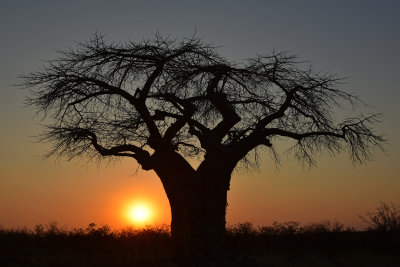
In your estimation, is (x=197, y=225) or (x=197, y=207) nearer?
(x=197, y=225)

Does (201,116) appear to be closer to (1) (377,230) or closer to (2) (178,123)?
(2) (178,123)

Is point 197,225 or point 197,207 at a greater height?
point 197,207

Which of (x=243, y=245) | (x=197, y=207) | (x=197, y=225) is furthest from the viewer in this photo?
(x=243, y=245)

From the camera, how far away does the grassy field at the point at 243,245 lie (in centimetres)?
1464

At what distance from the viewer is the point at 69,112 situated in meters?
13.0

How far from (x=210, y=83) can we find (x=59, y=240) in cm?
783

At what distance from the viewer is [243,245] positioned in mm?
16812

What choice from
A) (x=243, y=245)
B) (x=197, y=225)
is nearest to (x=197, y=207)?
(x=197, y=225)

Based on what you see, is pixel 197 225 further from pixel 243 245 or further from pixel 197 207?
pixel 243 245

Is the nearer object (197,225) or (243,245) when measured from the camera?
(197,225)

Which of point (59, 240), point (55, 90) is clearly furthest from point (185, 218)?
point (59, 240)

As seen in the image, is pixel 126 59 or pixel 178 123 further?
pixel 178 123

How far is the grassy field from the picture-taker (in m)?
14.6

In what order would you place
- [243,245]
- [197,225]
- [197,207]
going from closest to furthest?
[197,225] → [197,207] → [243,245]
